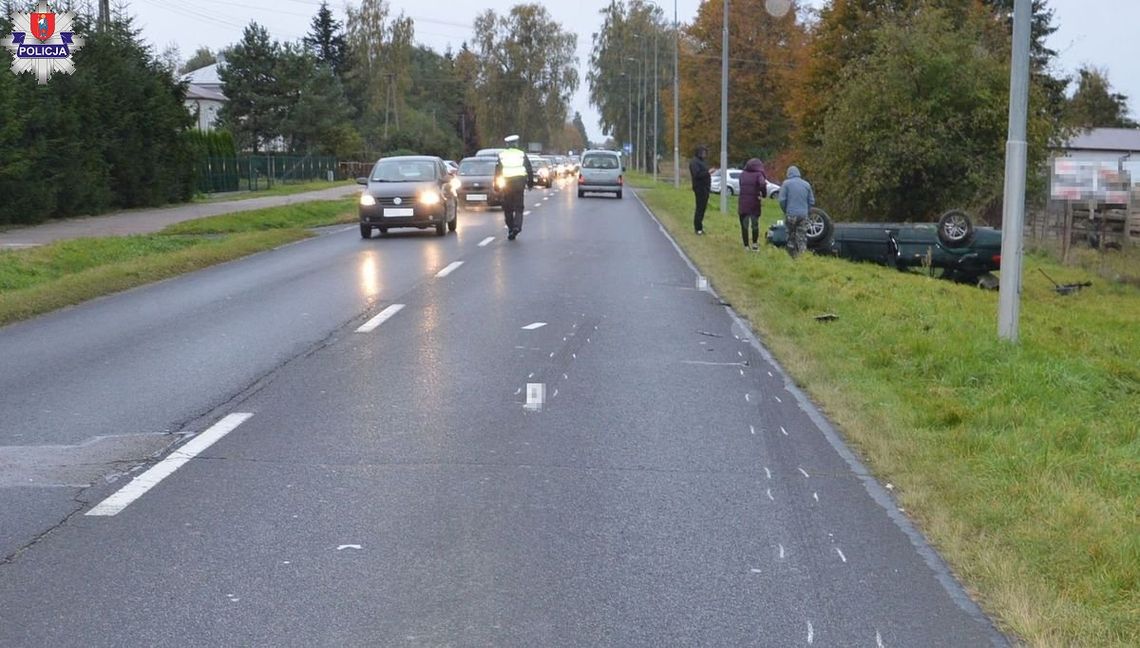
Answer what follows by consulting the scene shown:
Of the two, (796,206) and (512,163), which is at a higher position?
(512,163)

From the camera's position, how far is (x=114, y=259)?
19.8 meters

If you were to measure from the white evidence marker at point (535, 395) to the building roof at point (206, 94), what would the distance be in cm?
7167

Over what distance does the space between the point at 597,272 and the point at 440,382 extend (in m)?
9.10

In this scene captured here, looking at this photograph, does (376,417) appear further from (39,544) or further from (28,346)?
(28,346)

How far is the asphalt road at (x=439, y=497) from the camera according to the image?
457 centimetres

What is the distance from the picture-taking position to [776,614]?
4.65m

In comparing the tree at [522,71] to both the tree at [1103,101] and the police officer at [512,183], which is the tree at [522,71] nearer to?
the tree at [1103,101]

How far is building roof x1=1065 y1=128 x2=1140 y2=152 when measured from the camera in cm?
6272

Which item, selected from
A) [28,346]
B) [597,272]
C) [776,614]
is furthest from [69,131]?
[776,614]

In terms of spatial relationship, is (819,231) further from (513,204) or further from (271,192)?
(271,192)

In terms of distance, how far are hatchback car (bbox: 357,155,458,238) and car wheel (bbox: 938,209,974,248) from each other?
10066 millimetres

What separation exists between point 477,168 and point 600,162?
1137cm

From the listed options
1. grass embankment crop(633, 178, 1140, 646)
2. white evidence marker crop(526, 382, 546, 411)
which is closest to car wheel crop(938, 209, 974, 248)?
grass embankment crop(633, 178, 1140, 646)

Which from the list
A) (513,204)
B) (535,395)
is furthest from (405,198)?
(535,395)
